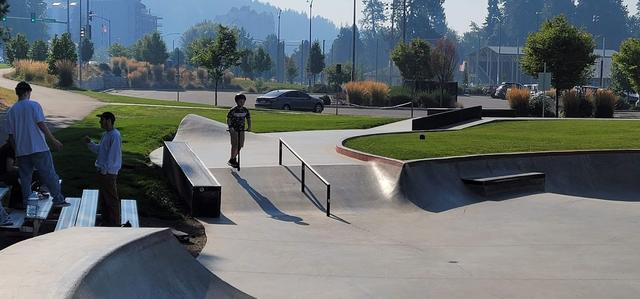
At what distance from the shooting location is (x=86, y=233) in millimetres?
6742

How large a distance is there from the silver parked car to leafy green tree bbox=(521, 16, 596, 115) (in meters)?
11.8

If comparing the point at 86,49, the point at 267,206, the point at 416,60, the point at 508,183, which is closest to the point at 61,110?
the point at 267,206

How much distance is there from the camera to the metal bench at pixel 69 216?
8795 mm

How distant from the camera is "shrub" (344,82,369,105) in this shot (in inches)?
2087

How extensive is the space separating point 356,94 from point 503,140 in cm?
3163

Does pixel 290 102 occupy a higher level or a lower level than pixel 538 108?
lower

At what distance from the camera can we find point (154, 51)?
11338cm

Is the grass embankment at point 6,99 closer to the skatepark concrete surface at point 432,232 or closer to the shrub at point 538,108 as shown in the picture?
the shrub at point 538,108

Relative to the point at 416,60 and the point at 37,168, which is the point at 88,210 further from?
the point at 416,60

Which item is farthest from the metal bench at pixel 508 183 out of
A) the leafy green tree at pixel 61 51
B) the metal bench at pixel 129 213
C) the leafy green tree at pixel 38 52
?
the leafy green tree at pixel 38 52

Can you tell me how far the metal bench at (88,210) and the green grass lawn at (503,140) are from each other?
7817 millimetres

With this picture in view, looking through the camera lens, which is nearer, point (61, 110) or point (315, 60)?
point (61, 110)

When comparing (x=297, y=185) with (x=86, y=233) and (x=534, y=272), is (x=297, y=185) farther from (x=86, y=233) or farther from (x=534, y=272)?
(x=86, y=233)

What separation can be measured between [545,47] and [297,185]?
2652cm
